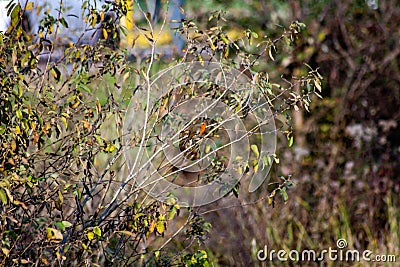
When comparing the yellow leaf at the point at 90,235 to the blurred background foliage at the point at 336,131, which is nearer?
the yellow leaf at the point at 90,235

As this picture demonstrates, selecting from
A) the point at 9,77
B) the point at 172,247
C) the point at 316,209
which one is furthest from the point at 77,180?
the point at 316,209

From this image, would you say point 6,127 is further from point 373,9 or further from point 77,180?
point 373,9

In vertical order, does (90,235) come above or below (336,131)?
below

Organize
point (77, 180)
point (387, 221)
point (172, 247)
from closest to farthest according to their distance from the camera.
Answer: point (77, 180) < point (172, 247) < point (387, 221)

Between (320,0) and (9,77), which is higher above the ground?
(320,0)

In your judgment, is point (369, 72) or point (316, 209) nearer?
point (316, 209)

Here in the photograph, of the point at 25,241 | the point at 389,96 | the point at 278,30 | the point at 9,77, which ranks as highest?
the point at 278,30

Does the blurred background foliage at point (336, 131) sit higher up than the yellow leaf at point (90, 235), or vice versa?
the blurred background foliage at point (336, 131)

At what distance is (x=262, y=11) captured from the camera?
6250 millimetres

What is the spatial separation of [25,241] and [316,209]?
281 centimetres

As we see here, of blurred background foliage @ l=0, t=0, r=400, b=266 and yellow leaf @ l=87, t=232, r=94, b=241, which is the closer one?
yellow leaf @ l=87, t=232, r=94, b=241

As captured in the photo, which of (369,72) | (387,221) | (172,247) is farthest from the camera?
(369,72)

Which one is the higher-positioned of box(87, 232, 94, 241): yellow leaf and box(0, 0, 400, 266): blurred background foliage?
box(0, 0, 400, 266): blurred background foliage

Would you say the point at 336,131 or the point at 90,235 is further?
the point at 336,131
